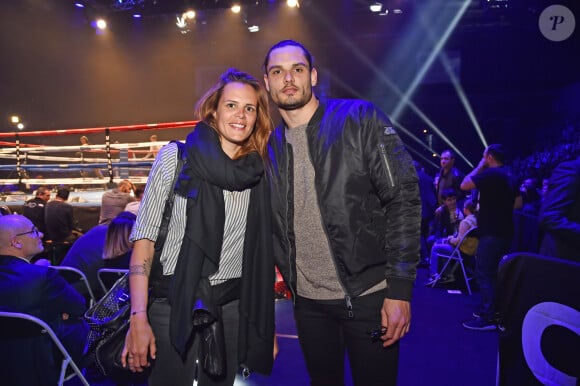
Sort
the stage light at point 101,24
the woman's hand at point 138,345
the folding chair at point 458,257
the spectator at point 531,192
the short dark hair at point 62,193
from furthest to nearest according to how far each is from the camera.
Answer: the stage light at point 101,24 < the spectator at point 531,192 < the short dark hair at point 62,193 < the folding chair at point 458,257 < the woman's hand at point 138,345

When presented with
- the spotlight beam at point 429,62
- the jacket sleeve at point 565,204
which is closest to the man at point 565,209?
the jacket sleeve at point 565,204

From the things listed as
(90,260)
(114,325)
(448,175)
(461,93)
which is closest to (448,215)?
(448,175)

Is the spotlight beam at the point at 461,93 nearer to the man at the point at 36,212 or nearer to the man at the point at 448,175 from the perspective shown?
the man at the point at 448,175

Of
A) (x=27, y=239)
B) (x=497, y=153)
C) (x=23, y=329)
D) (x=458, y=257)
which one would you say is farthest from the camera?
(x=458, y=257)

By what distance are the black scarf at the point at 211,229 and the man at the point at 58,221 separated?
524 centimetres

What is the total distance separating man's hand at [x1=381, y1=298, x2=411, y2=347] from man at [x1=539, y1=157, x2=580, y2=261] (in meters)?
1.49

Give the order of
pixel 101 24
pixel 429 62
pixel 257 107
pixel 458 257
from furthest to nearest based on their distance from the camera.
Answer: pixel 101 24
pixel 429 62
pixel 458 257
pixel 257 107

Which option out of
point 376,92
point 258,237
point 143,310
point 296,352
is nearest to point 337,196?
point 258,237

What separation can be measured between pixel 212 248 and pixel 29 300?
1.59m

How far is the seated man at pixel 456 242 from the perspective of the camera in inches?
233

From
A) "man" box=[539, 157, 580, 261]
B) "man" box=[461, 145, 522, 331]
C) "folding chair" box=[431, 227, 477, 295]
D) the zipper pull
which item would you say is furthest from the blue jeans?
the zipper pull

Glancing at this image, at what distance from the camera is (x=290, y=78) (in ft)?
5.90

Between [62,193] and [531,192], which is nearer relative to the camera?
[62,193]

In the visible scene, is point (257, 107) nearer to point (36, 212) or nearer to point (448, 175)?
point (36, 212)
